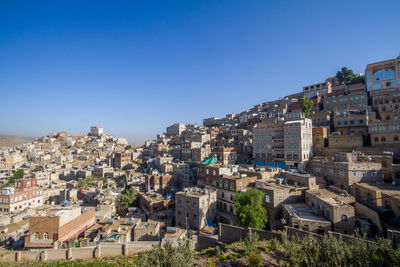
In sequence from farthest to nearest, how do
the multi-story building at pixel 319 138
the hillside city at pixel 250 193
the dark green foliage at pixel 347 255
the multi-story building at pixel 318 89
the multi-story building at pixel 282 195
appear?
the multi-story building at pixel 318 89
the multi-story building at pixel 319 138
the multi-story building at pixel 282 195
the hillside city at pixel 250 193
the dark green foliage at pixel 347 255

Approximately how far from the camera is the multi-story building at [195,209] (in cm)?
2964

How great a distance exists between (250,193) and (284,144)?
79.2 ft

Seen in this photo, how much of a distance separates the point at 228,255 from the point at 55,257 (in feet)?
61.6

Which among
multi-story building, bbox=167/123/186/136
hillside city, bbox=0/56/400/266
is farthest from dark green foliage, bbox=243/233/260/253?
multi-story building, bbox=167/123/186/136

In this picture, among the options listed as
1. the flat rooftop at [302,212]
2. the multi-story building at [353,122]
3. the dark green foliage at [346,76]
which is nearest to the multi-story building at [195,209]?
the flat rooftop at [302,212]

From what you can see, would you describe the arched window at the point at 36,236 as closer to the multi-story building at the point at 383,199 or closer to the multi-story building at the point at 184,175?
the multi-story building at the point at 184,175

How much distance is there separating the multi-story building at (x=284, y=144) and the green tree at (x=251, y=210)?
2201 cm

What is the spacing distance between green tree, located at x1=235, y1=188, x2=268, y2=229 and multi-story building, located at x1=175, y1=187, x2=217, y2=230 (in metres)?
7.16

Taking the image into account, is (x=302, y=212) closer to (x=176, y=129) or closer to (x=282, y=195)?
(x=282, y=195)

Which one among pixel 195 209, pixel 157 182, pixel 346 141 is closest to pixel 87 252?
pixel 195 209

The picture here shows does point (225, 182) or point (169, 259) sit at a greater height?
point (225, 182)

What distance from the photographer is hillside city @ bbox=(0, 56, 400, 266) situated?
21.7 meters

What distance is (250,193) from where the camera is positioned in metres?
24.5

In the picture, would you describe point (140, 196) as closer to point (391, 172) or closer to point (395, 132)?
point (391, 172)
